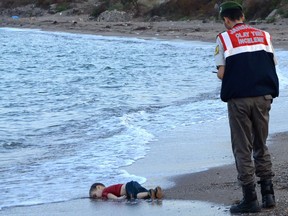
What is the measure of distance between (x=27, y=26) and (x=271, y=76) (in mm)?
56525

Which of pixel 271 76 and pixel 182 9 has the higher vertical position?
pixel 182 9

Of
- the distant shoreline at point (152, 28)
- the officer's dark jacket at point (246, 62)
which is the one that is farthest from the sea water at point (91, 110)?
the distant shoreline at point (152, 28)

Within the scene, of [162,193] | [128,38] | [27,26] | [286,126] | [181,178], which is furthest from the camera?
[27,26]

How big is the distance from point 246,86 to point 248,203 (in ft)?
2.93

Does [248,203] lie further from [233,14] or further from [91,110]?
[91,110]

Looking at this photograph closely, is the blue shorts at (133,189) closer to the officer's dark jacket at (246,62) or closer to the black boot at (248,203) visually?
the black boot at (248,203)

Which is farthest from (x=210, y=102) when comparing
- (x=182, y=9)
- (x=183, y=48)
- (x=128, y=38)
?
(x=182, y=9)

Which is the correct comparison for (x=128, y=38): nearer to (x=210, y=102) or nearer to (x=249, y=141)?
(x=210, y=102)

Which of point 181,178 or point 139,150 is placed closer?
point 181,178

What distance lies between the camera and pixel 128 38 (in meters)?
42.4

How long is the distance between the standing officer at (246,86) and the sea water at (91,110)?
6.86 ft

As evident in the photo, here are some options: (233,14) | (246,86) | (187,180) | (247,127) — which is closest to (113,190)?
(187,180)

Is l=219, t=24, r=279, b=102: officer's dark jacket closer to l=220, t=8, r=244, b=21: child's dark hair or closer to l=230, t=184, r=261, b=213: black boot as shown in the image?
l=220, t=8, r=244, b=21: child's dark hair

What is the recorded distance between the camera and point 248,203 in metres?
6.35
